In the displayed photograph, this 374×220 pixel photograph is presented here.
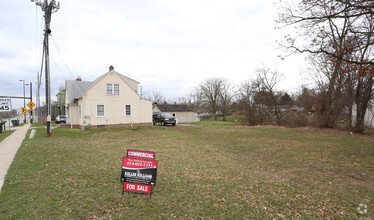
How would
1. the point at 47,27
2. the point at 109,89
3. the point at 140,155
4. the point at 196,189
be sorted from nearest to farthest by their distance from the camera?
the point at 140,155, the point at 196,189, the point at 47,27, the point at 109,89

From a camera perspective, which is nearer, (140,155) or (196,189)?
(140,155)

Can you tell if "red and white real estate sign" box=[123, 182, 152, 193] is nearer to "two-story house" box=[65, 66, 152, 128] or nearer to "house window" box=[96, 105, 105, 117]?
"two-story house" box=[65, 66, 152, 128]

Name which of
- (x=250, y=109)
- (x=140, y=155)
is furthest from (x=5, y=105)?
(x=250, y=109)

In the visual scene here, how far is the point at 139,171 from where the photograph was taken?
458cm

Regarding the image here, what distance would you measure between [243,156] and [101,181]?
608 cm

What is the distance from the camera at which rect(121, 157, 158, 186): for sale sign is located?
14.9 feet

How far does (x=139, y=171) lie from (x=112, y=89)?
19.2 metres

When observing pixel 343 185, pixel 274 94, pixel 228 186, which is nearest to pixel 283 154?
pixel 343 185

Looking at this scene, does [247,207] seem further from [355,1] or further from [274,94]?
[274,94]

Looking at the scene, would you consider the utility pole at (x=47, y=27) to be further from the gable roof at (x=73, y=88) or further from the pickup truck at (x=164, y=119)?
the pickup truck at (x=164, y=119)

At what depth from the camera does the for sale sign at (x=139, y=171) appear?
4.55m

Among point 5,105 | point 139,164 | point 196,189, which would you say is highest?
point 5,105

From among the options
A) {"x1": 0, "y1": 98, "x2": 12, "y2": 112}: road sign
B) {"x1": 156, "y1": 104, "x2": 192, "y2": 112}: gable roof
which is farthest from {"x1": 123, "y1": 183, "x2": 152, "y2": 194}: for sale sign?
{"x1": 156, "y1": 104, "x2": 192, "y2": 112}: gable roof

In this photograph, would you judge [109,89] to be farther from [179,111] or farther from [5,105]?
[179,111]
